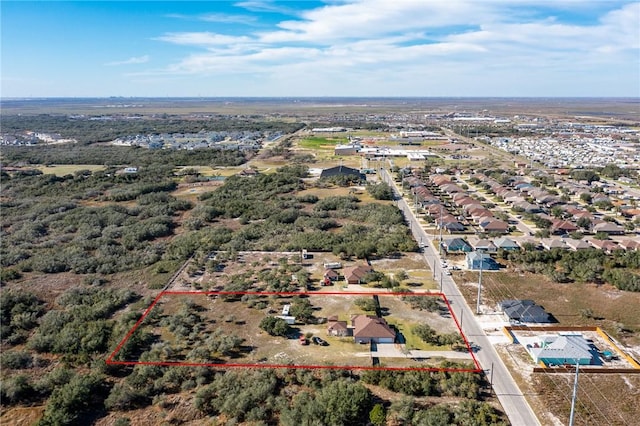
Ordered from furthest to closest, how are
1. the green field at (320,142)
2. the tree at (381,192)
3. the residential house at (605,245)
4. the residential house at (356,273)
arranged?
the green field at (320,142) → the tree at (381,192) → the residential house at (605,245) → the residential house at (356,273)

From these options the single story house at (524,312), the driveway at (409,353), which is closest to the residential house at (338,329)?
the driveway at (409,353)

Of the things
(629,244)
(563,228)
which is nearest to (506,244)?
(563,228)

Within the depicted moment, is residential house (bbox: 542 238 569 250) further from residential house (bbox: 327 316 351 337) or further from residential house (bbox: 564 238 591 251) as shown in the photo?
residential house (bbox: 327 316 351 337)

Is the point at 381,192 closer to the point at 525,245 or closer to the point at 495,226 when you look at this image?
the point at 495,226

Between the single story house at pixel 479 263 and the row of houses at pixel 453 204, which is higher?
the row of houses at pixel 453 204

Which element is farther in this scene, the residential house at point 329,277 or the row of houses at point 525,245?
the row of houses at point 525,245

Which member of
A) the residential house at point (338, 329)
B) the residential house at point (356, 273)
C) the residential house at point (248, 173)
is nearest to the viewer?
the residential house at point (338, 329)

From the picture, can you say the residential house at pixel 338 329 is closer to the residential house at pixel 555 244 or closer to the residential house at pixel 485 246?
the residential house at pixel 485 246
